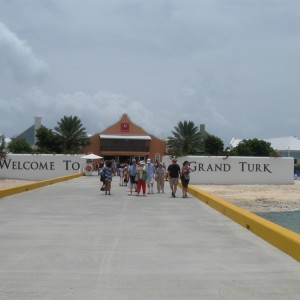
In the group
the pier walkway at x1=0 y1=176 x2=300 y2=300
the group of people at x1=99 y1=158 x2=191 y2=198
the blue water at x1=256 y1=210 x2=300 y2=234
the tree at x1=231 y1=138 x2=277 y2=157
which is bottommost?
the blue water at x1=256 y1=210 x2=300 y2=234

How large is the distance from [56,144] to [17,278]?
75.6 meters

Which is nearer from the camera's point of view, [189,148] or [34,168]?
[34,168]

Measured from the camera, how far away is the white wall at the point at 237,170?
4452cm

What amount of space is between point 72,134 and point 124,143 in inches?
304

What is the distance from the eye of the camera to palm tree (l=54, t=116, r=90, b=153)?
79438 mm

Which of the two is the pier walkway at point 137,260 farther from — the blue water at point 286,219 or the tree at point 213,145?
→ the tree at point 213,145

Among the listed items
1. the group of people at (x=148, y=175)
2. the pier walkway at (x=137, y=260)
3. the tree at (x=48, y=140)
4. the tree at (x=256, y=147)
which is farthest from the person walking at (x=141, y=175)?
the tree at (x=256, y=147)

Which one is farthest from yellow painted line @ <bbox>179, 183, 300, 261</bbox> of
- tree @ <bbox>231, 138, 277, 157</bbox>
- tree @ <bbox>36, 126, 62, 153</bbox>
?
tree @ <bbox>231, 138, 277, 157</bbox>

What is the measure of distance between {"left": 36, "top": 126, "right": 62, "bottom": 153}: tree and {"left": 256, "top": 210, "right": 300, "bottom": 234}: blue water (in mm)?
61611

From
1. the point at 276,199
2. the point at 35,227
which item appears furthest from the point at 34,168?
the point at 35,227

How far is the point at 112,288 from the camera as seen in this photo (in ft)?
21.2

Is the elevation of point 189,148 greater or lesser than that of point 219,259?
greater

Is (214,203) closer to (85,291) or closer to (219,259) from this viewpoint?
(219,259)

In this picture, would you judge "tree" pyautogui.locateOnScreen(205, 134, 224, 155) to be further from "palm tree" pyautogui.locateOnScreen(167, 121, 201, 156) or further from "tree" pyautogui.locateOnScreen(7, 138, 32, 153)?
"tree" pyautogui.locateOnScreen(7, 138, 32, 153)
